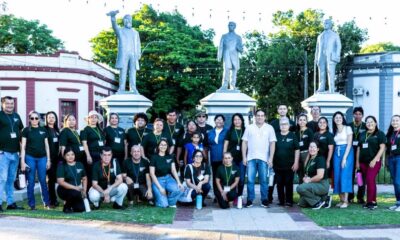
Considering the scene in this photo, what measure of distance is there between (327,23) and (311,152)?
17.3ft

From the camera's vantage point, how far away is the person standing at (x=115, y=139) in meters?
9.90

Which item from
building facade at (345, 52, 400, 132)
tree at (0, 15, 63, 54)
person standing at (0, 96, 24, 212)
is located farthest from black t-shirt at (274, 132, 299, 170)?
tree at (0, 15, 63, 54)

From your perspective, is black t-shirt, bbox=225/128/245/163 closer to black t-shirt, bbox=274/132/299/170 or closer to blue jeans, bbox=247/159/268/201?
blue jeans, bbox=247/159/268/201

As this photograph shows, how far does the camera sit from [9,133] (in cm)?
900

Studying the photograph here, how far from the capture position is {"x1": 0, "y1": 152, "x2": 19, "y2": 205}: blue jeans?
8.98 metres

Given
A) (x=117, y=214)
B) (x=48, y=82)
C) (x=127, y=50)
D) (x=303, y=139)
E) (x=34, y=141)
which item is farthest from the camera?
(x=48, y=82)

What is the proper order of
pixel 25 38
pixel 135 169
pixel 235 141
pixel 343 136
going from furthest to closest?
pixel 25 38 < pixel 235 141 < pixel 135 169 < pixel 343 136

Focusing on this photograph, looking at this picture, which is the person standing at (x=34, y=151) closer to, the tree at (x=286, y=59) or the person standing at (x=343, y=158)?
the person standing at (x=343, y=158)

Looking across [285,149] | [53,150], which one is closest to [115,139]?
[53,150]

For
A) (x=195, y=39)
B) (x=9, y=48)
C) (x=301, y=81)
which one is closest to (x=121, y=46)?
(x=301, y=81)

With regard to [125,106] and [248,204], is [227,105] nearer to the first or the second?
[125,106]

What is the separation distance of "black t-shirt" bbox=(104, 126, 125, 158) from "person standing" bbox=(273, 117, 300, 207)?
9.16 feet

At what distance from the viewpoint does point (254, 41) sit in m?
33.8

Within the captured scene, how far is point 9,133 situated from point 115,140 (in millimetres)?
1848
